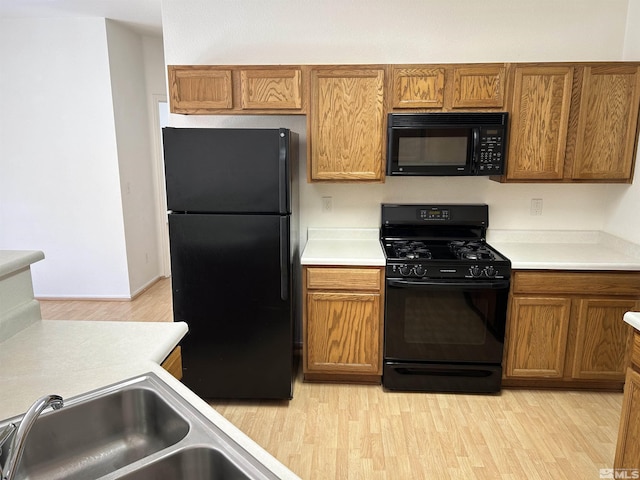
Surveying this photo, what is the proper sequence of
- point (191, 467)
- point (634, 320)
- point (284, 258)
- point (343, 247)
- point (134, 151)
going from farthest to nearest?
point (134, 151) < point (343, 247) < point (284, 258) < point (634, 320) < point (191, 467)

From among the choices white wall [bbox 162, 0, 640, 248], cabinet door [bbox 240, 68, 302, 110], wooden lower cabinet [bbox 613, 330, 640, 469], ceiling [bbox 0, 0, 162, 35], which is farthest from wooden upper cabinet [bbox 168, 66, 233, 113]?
wooden lower cabinet [bbox 613, 330, 640, 469]

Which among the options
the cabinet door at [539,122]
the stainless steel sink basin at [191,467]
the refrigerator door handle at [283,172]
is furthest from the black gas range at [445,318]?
the stainless steel sink basin at [191,467]

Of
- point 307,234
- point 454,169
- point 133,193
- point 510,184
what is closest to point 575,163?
point 510,184

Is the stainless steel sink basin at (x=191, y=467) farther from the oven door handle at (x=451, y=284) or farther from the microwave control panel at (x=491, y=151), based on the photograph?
the microwave control panel at (x=491, y=151)

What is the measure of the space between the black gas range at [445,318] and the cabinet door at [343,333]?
0.30 ft

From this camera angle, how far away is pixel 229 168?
2559 mm

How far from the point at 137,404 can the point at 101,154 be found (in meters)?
3.60

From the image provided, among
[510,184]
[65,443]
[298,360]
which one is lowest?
[298,360]

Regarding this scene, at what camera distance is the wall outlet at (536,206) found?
3.25 m

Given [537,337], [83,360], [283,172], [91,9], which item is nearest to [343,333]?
[283,172]

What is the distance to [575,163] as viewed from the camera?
2.88 meters

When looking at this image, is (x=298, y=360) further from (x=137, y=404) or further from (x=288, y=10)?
(x=288, y=10)

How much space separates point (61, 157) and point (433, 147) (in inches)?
136

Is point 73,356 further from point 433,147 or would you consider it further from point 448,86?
point 448,86
